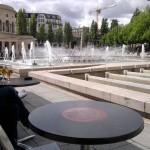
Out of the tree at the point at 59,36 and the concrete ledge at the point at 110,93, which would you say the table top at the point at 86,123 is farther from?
the tree at the point at 59,36

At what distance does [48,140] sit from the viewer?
13.0 feet

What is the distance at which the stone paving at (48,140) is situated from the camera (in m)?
3.67

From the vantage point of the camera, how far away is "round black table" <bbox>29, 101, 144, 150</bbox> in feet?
7.04

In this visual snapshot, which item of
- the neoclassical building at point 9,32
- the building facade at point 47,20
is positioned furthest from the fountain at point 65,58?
the building facade at point 47,20

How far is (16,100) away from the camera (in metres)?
3.37

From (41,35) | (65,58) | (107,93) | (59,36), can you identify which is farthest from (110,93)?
(59,36)

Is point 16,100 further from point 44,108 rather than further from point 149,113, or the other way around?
point 149,113

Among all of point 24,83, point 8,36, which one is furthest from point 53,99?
point 8,36

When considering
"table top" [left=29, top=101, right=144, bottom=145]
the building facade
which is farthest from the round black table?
the building facade

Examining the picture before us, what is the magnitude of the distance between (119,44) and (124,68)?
54245 millimetres

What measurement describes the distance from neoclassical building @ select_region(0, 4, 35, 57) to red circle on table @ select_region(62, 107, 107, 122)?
59793 millimetres

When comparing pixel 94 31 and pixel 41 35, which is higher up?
pixel 94 31

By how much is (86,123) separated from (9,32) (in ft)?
226

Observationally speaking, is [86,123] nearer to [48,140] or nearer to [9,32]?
[48,140]
